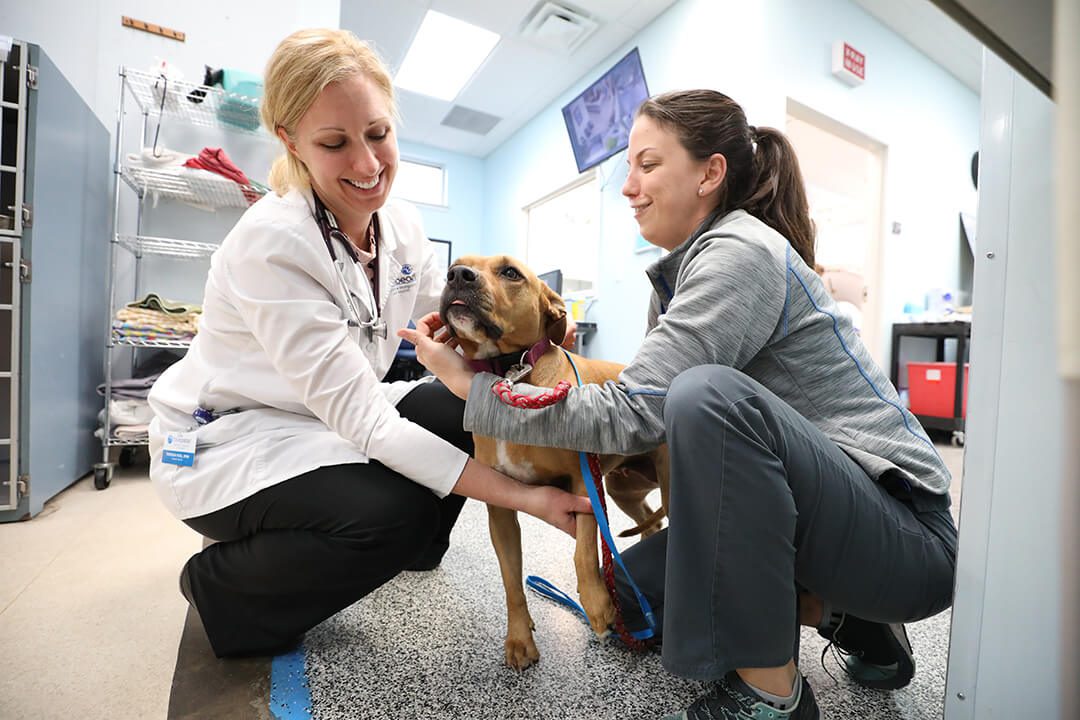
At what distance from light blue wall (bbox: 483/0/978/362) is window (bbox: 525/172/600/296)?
0.85ft

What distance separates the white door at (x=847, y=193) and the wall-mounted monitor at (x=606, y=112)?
3.57ft

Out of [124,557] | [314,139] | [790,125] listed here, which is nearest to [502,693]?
[314,139]

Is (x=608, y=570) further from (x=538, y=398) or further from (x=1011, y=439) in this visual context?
(x=1011, y=439)

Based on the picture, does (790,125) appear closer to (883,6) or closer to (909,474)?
(883,6)

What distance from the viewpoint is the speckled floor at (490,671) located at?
0.90 metres

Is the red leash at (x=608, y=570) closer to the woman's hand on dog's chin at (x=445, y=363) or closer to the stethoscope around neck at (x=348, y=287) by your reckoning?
the woman's hand on dog's chin at (x=445, y=363)

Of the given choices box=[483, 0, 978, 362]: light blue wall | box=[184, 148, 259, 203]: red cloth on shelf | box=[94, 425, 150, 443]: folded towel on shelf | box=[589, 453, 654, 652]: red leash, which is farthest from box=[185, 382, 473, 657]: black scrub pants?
box=[483, 0, 978, 362]: light blue wall

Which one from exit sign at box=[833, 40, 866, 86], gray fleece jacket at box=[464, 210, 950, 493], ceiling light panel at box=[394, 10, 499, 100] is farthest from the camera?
ceiling light panel at box=[394, 10, 499, 100]

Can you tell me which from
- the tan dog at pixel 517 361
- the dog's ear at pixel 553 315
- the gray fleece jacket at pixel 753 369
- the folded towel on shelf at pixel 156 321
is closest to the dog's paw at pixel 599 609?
the tan dog at pixel 517 361

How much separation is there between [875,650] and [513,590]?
0.66m

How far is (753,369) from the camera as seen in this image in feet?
2.98

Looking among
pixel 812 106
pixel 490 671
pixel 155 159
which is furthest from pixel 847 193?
pixel 490 671

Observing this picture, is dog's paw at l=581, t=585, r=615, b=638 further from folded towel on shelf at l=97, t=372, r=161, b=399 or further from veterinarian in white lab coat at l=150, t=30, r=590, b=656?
folded towel on shelf at l=97, t=372, r=161, b=399

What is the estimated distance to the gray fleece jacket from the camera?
799 mm
